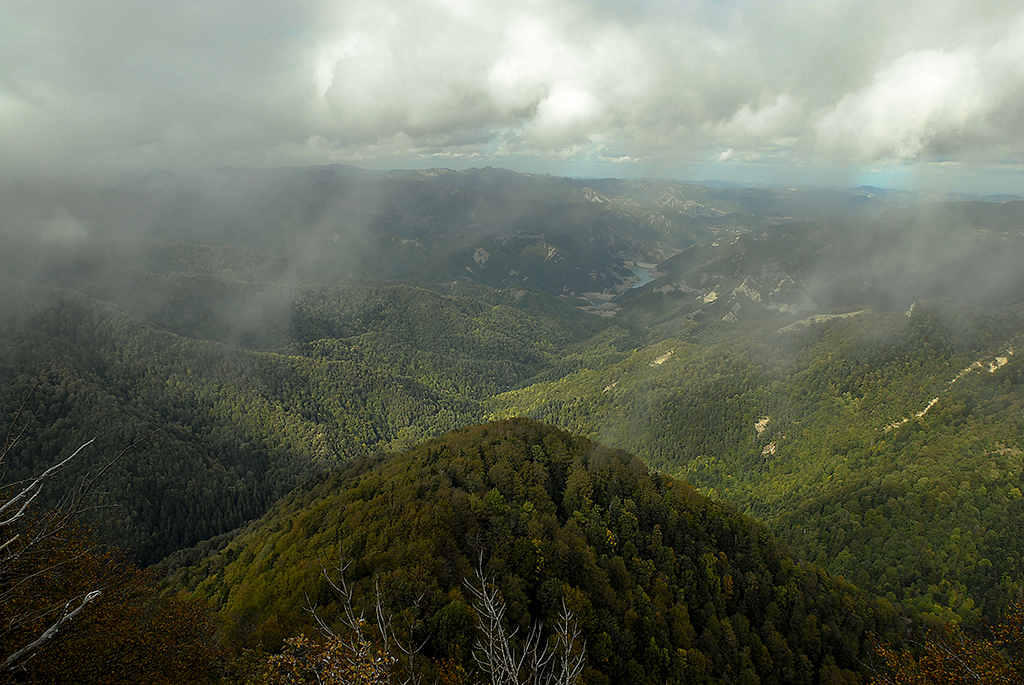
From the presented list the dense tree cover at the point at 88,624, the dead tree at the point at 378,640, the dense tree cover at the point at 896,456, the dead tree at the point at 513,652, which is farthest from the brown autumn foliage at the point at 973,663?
the dense tree cover at the point at 896,456

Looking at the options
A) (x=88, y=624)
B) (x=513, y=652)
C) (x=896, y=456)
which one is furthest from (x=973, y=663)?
(x=896, y=456)

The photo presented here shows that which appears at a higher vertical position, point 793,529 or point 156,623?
point 156,623

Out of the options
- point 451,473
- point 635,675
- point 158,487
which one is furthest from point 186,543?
point 635,675

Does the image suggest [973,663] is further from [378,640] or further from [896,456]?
[896,456]

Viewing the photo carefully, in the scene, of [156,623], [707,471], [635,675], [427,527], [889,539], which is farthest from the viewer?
[707,471]

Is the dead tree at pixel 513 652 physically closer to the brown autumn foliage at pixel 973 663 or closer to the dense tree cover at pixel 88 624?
the dense tree cover at pixel 88 624

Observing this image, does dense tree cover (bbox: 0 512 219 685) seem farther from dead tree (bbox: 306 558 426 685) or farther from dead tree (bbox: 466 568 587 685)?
dead tree (bbox: 466 568 587 685)

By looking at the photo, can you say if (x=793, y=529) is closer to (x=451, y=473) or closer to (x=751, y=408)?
(x=751, y=408)

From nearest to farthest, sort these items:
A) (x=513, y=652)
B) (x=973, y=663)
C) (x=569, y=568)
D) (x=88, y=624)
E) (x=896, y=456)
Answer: (x=88, y=624) → (x=973, y=663) → (x=513, y=652) → (x=569, y=568) → (x=896, y=456)
